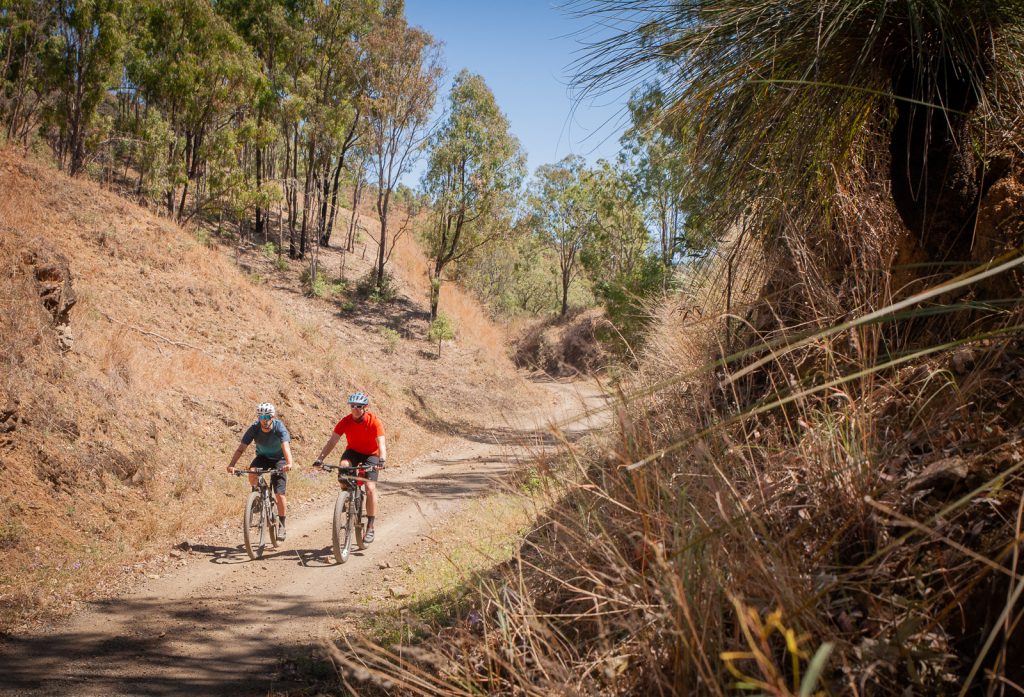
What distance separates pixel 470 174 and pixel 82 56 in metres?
14.2

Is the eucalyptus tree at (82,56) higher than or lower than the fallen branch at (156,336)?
higher

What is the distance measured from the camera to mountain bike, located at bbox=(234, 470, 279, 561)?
7.59m

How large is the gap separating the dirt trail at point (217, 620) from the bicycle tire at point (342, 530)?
139mm

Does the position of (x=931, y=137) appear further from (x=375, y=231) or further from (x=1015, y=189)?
(x=375, y=231)

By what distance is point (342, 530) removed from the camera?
7.82m

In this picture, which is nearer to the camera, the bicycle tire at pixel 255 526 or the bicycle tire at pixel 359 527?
the bicycle tire at pixel 255 526

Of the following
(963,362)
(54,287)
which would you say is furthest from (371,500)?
(963,362)

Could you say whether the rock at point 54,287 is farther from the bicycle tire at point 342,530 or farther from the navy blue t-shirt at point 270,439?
the bicycle tire at point 342,530

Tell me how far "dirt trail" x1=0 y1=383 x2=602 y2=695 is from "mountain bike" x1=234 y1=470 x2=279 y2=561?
168 millimetres

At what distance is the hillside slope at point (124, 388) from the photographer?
7.13 meters

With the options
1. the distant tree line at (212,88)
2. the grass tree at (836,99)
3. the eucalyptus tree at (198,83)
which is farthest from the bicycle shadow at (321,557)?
the eucalyptus tree at (198,83)

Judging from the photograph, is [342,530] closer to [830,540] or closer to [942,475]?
[830,540]

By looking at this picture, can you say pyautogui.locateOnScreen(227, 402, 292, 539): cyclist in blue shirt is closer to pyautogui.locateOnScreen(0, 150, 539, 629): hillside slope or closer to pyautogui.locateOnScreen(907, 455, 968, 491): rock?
pyautogui.locateOnScreen(0, 150, 539, 629): hillside slope

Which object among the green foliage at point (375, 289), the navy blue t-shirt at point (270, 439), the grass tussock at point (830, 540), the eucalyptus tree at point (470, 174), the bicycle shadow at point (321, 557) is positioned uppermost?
the eucalyptus tree at point (470, 174)
